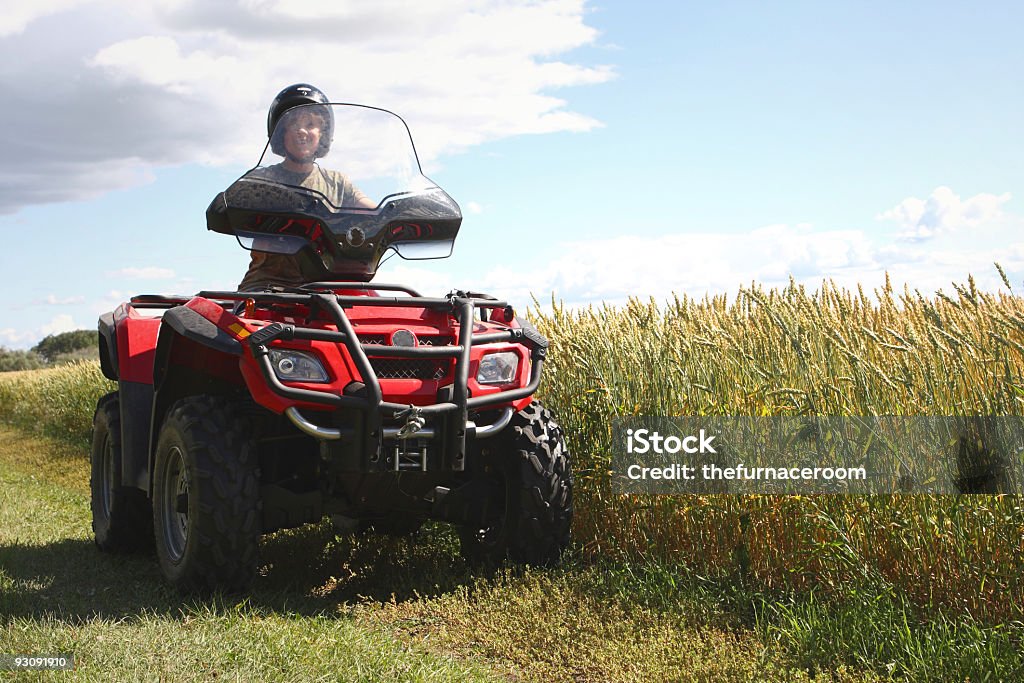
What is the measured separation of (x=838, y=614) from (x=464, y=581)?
1.78m

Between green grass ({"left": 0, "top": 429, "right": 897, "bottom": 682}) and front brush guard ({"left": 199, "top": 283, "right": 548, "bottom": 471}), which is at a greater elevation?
front brush guard ({"left": 199, "top": 283, "right": 548, "bottom": 471})

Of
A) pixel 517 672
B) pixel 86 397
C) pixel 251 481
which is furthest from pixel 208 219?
pixel 86 397

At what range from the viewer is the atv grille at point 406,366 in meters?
4.53

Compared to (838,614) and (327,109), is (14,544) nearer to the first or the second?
(327,109)

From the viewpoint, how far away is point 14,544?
6.51 metres

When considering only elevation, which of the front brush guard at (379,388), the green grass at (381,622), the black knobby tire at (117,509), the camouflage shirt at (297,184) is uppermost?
the camouflage shirt at (297,184)

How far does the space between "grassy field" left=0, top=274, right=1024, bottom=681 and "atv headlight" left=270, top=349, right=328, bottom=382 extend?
1.03m

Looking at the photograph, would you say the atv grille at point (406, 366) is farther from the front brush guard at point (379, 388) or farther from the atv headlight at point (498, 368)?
the atv headlight at point (498, 368)

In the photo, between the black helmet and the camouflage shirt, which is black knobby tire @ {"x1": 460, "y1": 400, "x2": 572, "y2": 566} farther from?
the black helmet

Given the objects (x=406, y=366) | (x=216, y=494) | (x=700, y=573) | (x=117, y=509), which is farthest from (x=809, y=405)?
(x=117, y=509)

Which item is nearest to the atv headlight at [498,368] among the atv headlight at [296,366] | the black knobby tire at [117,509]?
the atv headlight at [296,366]

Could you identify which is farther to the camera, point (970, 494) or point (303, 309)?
point (303, 309)

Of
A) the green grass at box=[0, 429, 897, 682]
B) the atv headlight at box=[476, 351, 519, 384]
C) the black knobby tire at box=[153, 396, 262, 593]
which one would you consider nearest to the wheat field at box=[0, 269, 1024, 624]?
the green grass at box=[0, 429, 897, 682]

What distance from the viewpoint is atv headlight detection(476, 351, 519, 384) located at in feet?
15.6
